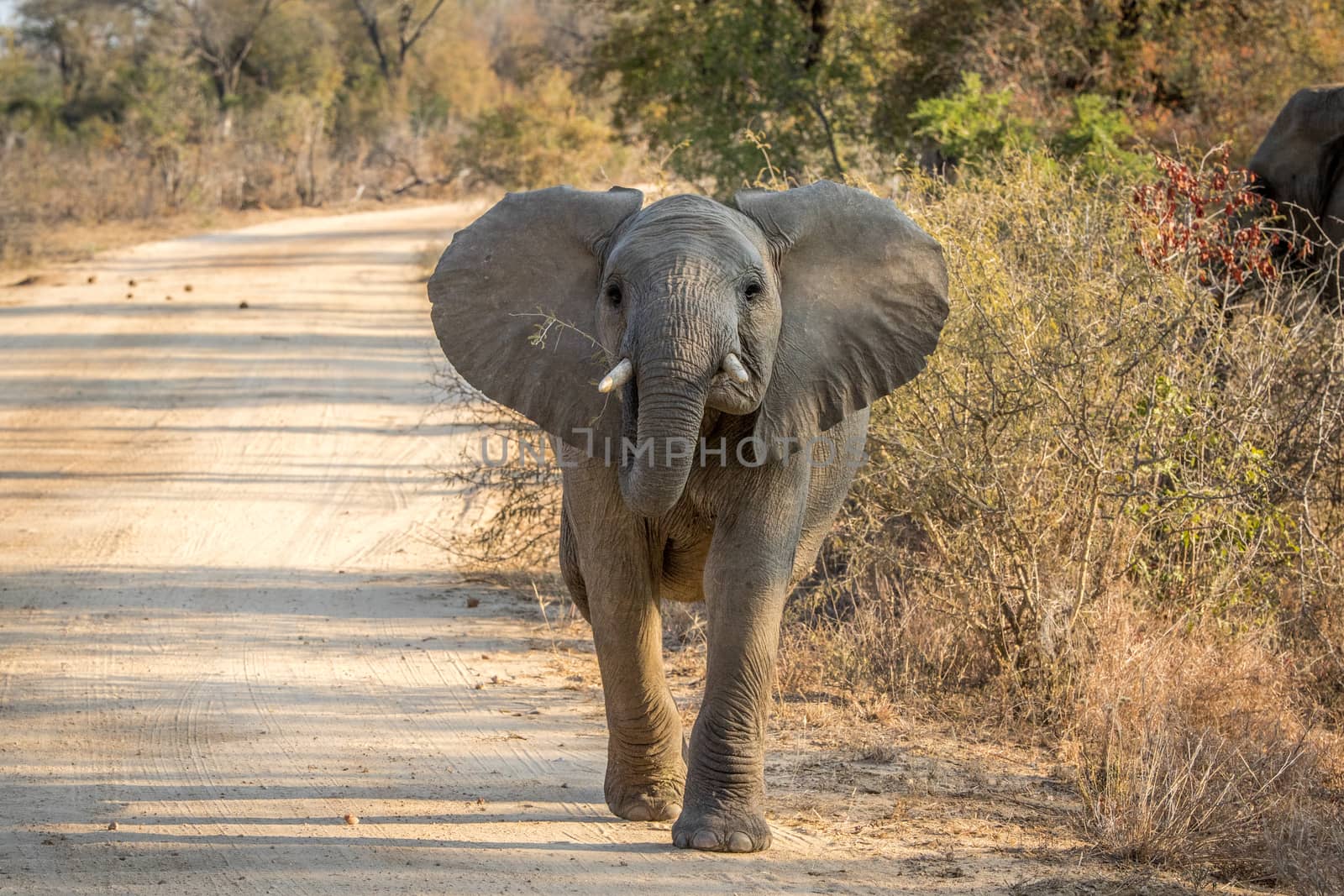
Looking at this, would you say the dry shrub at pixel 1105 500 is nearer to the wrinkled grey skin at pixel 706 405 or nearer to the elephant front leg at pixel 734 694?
the wrinkled grey skin at pixel 706 405

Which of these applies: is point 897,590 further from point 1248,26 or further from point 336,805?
point 1248,26

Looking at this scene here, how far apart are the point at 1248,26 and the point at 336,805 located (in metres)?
13.9

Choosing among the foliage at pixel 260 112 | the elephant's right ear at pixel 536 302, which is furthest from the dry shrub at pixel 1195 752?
the foliage at pixel 260 112

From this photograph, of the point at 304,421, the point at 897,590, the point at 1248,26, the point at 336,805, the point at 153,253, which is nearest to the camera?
the point at 336,805

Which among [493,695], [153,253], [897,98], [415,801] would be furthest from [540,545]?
[153,253]

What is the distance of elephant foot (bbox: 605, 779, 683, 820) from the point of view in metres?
5.14

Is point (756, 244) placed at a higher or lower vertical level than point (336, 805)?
higher

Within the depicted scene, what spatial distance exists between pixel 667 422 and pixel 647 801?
1606 mm

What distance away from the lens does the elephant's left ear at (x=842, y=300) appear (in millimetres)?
4789

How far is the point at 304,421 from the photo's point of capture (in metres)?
13.0

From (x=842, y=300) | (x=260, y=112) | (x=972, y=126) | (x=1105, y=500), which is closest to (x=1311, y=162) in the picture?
(x=1105, y=500)

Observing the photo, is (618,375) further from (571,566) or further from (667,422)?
(571,566)

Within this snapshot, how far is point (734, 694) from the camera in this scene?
15.6 feet

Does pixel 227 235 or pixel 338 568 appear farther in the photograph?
pixel 227 235
